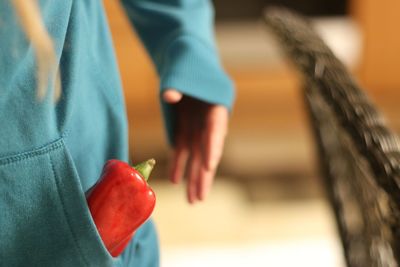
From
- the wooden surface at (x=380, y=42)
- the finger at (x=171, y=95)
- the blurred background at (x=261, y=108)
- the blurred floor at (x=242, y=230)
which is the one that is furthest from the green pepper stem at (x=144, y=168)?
the wooden surface at (x=380, y=42)

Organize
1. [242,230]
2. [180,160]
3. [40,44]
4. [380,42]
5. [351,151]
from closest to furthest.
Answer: [40,44] → [351,151] → [180,160] → [242,230] → [380,42]

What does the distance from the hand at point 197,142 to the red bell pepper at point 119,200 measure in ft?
0.57

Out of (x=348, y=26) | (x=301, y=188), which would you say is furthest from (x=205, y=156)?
(x=348, y=26)

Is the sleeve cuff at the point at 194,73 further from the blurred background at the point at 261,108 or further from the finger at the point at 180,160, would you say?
the blurred background at the point at 261,108

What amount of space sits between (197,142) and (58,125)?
0.72ft

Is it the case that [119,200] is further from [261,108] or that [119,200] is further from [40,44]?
[261,108]

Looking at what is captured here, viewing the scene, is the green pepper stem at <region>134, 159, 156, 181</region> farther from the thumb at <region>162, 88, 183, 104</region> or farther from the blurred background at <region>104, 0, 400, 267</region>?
the blurred background at <region>104, 0, 400, 267</region>

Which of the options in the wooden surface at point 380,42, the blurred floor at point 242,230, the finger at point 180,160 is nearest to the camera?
the finger at point 180,160

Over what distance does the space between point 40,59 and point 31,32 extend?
36 millimetres

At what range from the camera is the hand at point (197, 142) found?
1.97 ft

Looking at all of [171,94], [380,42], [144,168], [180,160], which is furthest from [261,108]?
[144,168]

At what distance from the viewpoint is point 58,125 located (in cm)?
44

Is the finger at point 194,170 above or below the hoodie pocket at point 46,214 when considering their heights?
below

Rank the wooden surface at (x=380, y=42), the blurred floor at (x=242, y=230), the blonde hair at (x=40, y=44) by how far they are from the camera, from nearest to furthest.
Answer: the blonde hair at (x=40, y=44)
the blurred floor at (x=242, y=230)
the wooden surface at (x=380, y=42)
